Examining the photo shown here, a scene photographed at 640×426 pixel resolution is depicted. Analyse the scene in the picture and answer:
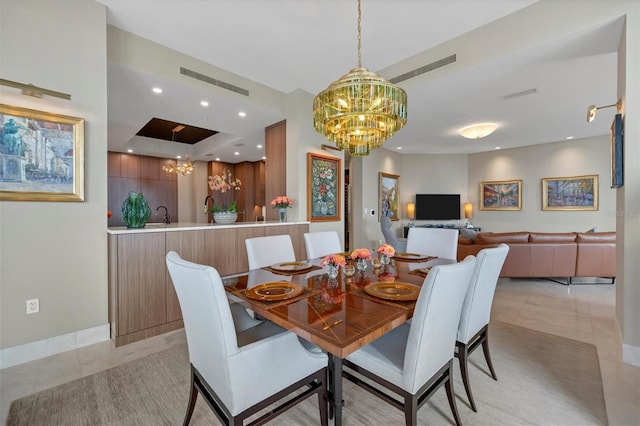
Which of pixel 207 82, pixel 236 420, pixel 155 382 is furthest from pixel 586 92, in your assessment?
pixel 155 382

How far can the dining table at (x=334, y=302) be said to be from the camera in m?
1.10

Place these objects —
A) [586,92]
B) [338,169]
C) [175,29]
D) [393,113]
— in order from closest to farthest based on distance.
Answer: [393,113] < [175,29] < [586,92] < [338,169]

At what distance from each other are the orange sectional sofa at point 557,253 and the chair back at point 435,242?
5.63 feet

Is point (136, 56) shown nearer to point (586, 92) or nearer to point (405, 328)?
point (405, 328)

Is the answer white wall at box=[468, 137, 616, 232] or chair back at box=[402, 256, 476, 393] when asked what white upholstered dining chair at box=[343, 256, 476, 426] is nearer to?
chair back at box=[402, 256, 476, 393]

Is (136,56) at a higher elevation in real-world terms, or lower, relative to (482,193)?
higher

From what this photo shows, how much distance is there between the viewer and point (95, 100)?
2.43 meters

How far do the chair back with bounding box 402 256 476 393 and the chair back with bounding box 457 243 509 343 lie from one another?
383mm

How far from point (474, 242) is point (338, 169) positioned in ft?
8.06

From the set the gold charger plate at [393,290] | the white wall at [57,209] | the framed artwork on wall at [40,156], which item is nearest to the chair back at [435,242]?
the gold charger plate at [393,290]

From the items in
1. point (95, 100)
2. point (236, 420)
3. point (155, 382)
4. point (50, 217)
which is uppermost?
point (95, 100)

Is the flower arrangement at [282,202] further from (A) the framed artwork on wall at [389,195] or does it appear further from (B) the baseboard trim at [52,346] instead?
(A) the framed artwork on wall at [389,195]

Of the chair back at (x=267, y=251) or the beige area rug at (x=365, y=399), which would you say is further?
the chair back at (x=267, y=251)

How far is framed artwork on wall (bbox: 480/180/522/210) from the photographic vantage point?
7160mm
